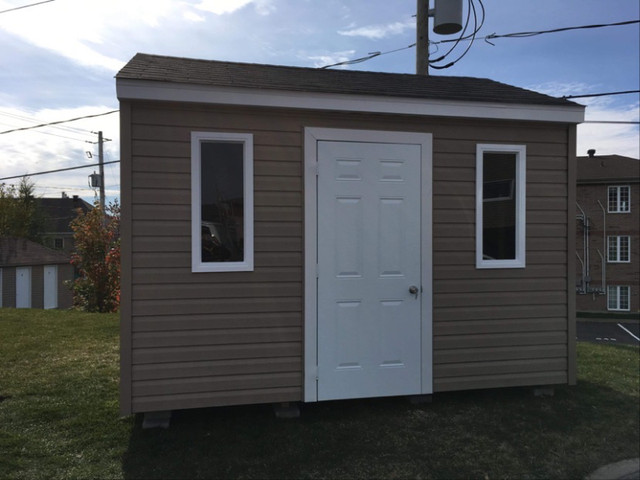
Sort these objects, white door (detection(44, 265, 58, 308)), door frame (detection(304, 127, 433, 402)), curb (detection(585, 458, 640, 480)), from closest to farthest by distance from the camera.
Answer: curb (detection(585, 458, 640, 480))
door frame (detection(304, 127, 433, 402))
white door (detection(44, 265, 58, 308))

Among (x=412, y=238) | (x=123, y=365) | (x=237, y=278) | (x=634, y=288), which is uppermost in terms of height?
(x=412, y=238)

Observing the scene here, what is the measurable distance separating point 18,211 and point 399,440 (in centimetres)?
2574

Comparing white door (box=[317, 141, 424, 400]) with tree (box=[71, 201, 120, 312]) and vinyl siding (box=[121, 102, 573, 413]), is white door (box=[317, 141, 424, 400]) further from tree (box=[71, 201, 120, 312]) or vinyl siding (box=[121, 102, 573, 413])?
tree (box=[71, 201, 120, 312])

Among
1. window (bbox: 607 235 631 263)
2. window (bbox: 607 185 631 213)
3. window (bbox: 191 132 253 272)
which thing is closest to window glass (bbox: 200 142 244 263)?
window (bbox: 191 132 253 272)

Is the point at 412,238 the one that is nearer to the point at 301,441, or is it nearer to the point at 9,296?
the point at 301,441

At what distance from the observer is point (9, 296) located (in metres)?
20.9

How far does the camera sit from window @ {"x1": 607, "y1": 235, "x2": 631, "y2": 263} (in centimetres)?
2664

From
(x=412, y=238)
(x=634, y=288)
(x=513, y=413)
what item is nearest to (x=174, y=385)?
(x=412, y=238)

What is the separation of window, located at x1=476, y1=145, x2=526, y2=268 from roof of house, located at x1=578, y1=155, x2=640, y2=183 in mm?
24807

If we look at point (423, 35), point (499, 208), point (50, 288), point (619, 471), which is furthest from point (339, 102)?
point (50, 288)

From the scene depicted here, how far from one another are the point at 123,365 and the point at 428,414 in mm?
2582

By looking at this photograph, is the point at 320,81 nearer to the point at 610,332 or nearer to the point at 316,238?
the point at 316,238

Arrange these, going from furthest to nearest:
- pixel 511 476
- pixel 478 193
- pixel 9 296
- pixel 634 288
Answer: pixel 634 288, pixel 9 296, pixel 478 193, pixel 511 476

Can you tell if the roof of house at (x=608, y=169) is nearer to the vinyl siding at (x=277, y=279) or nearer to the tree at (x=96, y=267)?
the tree at (x=96, y=267)
